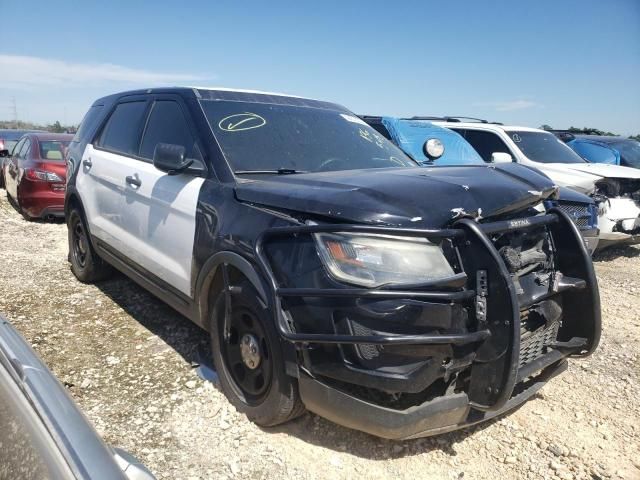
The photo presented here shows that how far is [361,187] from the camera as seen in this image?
2.43m

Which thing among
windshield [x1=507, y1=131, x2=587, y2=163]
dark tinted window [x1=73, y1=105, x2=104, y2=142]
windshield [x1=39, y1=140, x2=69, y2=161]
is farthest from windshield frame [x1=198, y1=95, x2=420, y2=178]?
windshield [x1=39, y1=140, x2=69, y2=161]

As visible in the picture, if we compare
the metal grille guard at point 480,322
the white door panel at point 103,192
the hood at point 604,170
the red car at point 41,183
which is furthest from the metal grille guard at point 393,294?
the red car at point 41,183

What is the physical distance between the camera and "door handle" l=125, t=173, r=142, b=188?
12.3ft

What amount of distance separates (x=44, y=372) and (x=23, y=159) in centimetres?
900

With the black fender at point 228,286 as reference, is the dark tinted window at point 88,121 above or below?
above

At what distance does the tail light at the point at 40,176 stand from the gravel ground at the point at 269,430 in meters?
4.44

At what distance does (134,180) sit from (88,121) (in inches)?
67.5

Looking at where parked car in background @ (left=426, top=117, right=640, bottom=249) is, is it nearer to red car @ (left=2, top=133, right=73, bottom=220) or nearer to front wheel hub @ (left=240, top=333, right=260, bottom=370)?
front wheel hub @ (left=240, top=333, right=260, bottom=370)

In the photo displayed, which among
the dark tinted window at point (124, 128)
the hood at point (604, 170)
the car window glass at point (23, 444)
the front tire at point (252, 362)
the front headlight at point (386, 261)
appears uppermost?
the dark tinted window at point (124, 128)

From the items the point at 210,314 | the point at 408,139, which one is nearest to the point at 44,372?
the point at 210,314

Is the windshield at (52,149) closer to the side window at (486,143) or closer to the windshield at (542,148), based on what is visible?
the side window at (486,143)

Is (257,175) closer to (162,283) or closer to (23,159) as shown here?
(162,283)

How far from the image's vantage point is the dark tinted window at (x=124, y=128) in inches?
162

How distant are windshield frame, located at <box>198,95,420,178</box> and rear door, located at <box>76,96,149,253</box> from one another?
0.98 m
